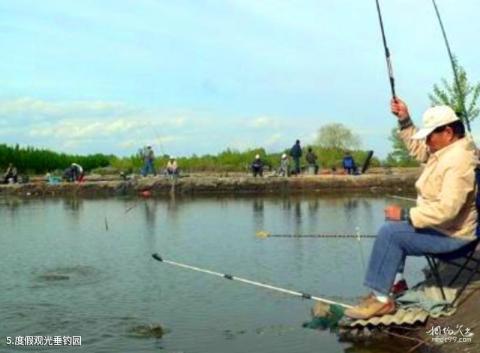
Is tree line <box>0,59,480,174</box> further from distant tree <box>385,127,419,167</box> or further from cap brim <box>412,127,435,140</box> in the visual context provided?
cap brim <box>412,127,435,140</box>

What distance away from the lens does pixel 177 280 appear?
10.3m

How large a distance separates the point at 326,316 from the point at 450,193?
1.84 m

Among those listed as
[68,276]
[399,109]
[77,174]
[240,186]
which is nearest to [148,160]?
[77,174]

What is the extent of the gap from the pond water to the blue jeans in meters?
0.63

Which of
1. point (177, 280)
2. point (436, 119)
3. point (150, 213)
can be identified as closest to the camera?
point (436, 119)

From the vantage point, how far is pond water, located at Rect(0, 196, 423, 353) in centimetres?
738

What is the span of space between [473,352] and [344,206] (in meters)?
18.9

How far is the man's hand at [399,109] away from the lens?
7180mm

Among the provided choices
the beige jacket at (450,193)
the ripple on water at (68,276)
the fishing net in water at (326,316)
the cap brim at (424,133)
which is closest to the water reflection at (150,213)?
the ripple on water at (68,276)

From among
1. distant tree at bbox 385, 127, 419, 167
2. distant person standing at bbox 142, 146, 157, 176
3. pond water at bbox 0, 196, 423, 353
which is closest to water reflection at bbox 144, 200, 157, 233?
pond water at bbox 0, 196, 423, 353

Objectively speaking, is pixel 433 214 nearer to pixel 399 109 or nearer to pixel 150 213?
pixel 399 109

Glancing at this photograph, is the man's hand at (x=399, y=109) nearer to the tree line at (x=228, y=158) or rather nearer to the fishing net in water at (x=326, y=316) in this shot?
the fishing net in water at (x=326, y=316)

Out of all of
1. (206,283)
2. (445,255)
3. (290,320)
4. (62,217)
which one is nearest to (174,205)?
(62,217)

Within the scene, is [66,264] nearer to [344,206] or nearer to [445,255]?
[445,255]
